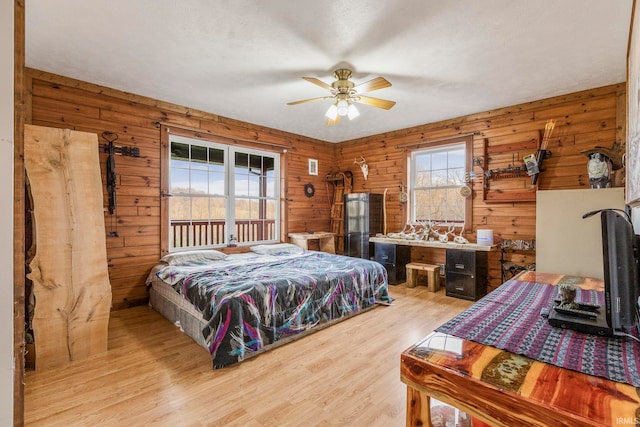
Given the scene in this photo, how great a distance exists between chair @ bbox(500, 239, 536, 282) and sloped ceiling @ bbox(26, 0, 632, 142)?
192 cm

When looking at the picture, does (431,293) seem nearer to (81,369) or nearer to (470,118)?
(470,118)

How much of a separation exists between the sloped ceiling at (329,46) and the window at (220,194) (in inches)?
37.2

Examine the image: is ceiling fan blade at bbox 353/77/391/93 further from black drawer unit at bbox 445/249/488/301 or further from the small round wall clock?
the small round wall clock

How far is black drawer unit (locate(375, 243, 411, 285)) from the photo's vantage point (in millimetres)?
5023

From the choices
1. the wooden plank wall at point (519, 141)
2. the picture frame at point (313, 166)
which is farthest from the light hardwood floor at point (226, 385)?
the picture frame at point (313, 166)

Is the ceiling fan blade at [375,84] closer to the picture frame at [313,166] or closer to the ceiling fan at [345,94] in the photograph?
the ceiling fan at [345,94]

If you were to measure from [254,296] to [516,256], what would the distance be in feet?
12.1

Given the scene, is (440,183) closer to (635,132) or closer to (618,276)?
(635,132)

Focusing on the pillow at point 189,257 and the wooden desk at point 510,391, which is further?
the pillow at point 189,257

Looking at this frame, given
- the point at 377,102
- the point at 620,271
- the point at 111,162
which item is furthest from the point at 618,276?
the point at 111,162

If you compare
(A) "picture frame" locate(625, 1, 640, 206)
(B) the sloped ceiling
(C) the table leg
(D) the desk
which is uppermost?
(B) the sloped ceiling

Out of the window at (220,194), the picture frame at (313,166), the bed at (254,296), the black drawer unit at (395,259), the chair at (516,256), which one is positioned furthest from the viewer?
the picture frame at (313,166)

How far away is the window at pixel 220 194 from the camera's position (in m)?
4.46

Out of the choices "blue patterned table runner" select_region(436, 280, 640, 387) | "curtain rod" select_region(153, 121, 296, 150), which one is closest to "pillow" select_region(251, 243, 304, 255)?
"curtain rod" select_region(153, 121, 296, 150)
